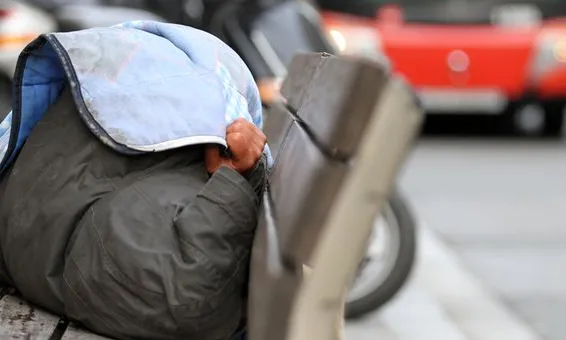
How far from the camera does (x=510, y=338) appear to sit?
4.70 m

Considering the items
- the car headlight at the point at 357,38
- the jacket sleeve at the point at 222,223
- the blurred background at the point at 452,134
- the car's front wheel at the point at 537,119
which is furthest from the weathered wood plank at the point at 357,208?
the car's front wheel at the point at 537,119

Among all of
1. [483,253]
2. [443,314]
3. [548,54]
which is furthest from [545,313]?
[548,54]

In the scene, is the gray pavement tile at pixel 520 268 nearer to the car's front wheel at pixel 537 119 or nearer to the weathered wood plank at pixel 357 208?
the weathered wood plank at pixel 357 208

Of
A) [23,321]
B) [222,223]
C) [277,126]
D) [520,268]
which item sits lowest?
[520,268]

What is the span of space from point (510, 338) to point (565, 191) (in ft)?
12.5

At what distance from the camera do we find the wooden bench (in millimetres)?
1796

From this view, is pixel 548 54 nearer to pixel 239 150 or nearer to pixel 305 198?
pixel 239 150

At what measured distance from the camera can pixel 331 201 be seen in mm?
1822

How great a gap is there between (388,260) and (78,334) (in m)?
2.35

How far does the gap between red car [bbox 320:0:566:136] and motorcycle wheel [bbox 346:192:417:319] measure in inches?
235

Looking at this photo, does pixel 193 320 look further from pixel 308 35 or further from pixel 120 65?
pixel 308 35

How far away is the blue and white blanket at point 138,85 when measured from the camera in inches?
95.5

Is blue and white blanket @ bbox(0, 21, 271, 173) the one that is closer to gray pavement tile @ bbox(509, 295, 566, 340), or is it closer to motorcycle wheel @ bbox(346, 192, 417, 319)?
motorcycle wheel @ bbox(346, 192, 417, 319)

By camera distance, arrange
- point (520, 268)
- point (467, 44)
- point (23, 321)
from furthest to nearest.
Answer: point (467, 44) < point (520, 268) < point (23, 321)
